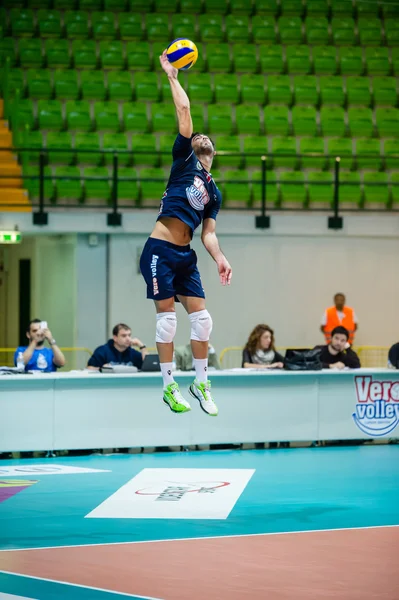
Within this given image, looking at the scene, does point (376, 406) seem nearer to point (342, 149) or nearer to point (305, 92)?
point (342, 149)

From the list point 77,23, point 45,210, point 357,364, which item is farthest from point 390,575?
point 77,23

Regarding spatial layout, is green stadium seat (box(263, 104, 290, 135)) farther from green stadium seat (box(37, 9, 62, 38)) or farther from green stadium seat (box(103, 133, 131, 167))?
green stadium seat (box(37, 9, 62, 38))

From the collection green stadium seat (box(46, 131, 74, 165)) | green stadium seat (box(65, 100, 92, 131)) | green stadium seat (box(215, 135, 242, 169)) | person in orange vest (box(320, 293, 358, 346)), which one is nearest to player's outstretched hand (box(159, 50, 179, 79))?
person in orange vest (box(320, 293, 358, 346))

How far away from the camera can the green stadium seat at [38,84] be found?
61.2ft

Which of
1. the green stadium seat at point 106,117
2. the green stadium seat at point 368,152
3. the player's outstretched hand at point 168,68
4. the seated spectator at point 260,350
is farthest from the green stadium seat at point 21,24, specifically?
the player's outstretched hand at point 168,68

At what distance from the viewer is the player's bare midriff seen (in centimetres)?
665

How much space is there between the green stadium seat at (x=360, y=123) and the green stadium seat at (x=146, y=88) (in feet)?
13.2

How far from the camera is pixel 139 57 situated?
19.7 meters

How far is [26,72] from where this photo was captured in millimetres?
18969

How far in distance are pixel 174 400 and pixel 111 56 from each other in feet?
46.9

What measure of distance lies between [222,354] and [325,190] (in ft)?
14.0

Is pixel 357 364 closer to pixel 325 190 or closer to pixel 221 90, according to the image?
pixel 325 190

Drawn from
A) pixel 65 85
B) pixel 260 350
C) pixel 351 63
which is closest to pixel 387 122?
pixel 351 63

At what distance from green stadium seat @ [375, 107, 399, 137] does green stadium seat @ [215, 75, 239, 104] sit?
297 cm
